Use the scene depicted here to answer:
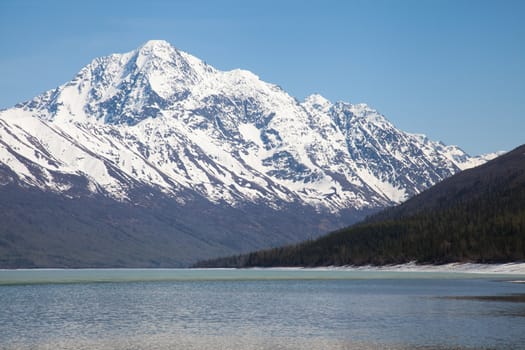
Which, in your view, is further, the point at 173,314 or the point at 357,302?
the point at 357,302

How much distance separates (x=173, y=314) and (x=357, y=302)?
95.0 feet

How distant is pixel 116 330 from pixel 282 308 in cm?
3094

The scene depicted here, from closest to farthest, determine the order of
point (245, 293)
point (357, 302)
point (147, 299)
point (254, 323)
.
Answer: point (254, 323) → point (357, 302) → point (147, 299) → point (245, 293)

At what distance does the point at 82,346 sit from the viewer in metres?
69.4

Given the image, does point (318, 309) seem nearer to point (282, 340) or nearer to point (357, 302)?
point (357, 302)

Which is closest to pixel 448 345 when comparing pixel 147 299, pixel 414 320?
pixel 414 320

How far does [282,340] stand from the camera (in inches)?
2874

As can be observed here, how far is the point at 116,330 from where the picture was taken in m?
81.1

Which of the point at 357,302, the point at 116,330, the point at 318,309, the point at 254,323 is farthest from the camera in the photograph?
the point at 357,302

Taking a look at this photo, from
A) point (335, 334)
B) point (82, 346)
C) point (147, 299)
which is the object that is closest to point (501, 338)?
point (335, 334)

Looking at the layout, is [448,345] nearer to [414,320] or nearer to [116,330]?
[414,320]

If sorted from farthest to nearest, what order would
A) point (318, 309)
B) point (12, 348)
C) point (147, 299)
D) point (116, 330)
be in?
point (147, 299) → point (318, 309) → point (116, 330) → point (12, 348)

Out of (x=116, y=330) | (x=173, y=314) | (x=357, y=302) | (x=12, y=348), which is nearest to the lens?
(x=12, y=348)

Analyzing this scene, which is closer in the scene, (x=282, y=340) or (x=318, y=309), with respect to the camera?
(x=282, y=340)
